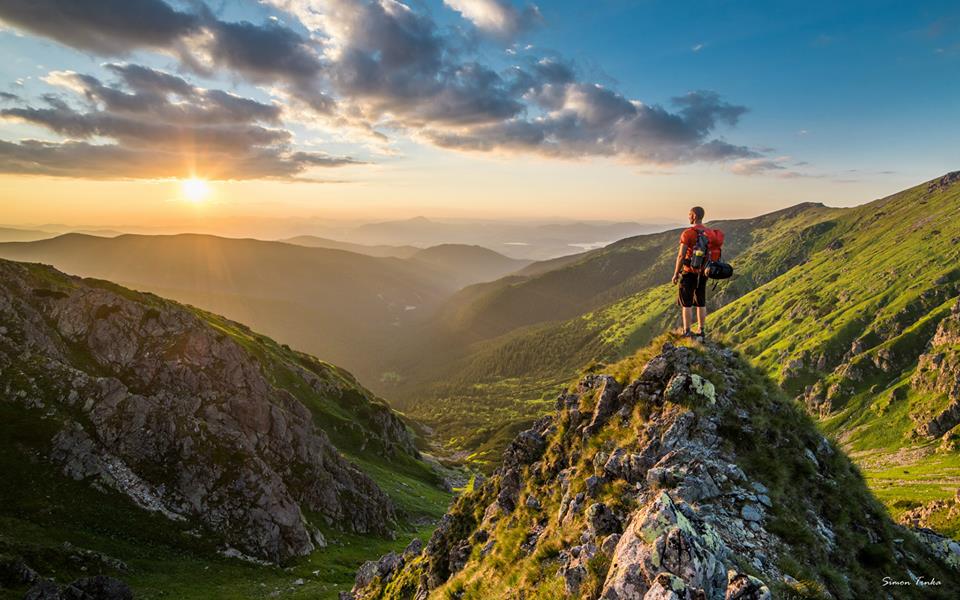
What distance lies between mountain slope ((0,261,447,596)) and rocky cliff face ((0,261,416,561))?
17cm

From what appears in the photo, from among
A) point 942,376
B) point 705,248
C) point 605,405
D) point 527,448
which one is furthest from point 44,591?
point 942,376

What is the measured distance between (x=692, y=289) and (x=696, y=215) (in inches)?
147

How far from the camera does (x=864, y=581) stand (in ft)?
47.4

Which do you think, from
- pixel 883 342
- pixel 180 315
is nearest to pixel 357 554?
pixel 180 315

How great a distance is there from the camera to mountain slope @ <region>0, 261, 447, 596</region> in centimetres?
5047

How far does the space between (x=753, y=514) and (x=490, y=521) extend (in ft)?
51.1

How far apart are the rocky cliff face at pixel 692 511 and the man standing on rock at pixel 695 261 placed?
7.66 ft

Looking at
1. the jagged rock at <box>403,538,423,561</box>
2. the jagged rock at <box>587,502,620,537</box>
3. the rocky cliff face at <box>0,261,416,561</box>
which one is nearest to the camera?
the jagged rock at <box>587,502,620,537</box>

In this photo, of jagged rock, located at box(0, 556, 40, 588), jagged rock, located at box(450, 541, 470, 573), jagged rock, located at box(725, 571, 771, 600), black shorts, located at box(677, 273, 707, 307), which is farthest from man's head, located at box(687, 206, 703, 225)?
jagged rock, located at box(0, 556, 40, 588)

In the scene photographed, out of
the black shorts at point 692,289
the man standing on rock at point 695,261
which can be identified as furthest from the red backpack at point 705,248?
the black shorts at point 692,289

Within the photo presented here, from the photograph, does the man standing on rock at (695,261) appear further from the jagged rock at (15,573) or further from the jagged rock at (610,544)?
the jagged rock at (15,573)

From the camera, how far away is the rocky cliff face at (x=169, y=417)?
5562 centimetres

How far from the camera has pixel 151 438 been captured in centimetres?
5912

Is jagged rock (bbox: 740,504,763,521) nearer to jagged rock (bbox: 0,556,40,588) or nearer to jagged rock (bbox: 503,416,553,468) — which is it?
jagged rock (bbox: 503,416,553,468)
